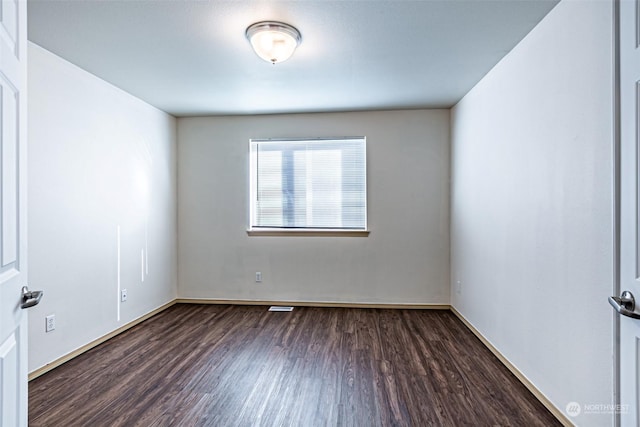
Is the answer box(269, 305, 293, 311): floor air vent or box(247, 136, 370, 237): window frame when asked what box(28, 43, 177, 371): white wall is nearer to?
box(247, 136, 370, 237): window frame

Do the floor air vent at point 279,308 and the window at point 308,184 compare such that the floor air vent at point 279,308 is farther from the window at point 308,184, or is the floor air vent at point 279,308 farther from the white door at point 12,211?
the white door at point 12,211

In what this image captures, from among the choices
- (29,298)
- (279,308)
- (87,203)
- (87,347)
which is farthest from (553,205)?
(87,347)

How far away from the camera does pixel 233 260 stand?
4.50 metres

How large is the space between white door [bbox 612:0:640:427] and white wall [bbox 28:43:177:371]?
11.4ft

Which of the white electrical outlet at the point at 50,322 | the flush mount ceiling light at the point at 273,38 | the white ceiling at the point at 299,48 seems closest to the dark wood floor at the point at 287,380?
the white electrical outlet at the point at 50,322

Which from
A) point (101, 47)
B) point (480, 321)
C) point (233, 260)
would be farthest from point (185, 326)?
point (480, 321)

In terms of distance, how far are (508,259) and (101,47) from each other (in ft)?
11.6

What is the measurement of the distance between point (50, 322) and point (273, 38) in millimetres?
2750

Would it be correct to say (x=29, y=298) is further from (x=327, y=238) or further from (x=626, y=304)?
(x=327, y=238)

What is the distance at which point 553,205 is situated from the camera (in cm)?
205

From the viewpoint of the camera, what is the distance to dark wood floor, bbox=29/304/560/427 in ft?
6.66

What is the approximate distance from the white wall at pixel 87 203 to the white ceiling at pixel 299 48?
29 centimetres

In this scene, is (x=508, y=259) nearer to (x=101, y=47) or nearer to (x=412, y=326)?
(x=412, y=326)

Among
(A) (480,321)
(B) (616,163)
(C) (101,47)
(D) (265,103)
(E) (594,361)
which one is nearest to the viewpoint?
(B) (616,163)
